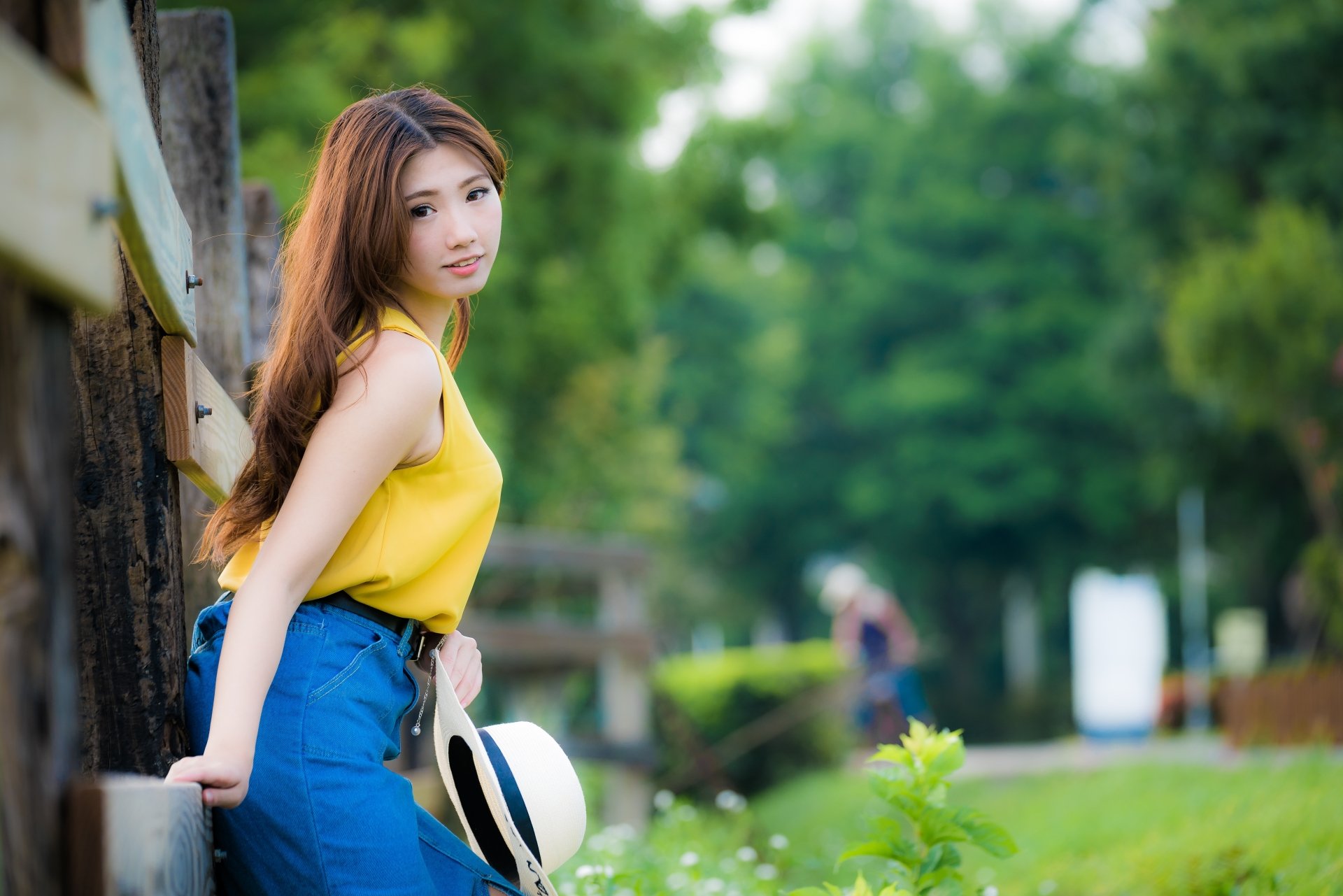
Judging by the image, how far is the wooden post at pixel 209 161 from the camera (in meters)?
3.25

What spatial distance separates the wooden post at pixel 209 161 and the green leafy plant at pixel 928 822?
173cm

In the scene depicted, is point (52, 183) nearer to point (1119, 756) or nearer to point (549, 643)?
point (549, 643)

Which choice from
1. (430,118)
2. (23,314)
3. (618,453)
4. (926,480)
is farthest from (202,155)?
(926,480)

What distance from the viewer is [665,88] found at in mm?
12438

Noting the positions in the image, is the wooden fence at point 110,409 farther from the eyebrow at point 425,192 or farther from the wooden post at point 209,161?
the eyebrow at point 425,192

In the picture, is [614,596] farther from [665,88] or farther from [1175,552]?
[1175,552]

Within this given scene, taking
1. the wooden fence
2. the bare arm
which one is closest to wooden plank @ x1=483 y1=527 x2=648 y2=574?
the wooden fence

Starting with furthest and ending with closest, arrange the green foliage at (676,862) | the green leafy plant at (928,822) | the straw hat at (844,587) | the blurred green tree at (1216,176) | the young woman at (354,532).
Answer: the blurred green tree at (1216,176), the straw hat at (844,587), the green foliage at (676,862), the green leafy plant at (928,822), the young woman at (354,532)

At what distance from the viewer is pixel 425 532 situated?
6.05 feet

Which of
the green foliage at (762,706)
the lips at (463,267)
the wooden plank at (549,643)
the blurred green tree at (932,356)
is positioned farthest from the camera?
the blurred green tree at (932,356)

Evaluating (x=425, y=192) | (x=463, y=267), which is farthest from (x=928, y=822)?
(x=425, y=192)

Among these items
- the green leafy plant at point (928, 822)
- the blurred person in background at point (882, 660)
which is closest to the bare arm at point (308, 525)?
the green leafy plant at point (928, 822)

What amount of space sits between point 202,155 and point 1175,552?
2660 centimetres

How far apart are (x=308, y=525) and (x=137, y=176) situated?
0.47 m
